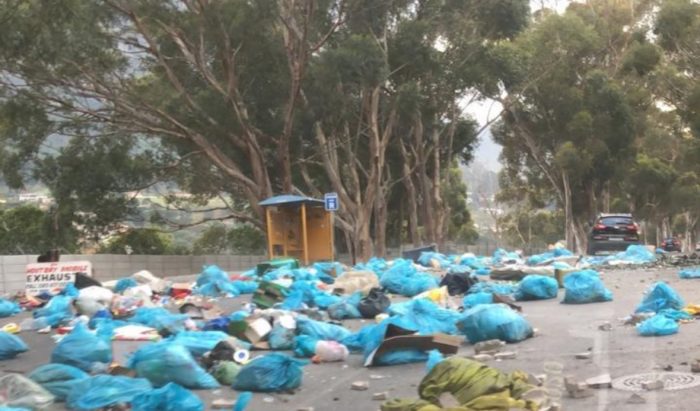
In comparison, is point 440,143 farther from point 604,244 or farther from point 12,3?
point 12,3

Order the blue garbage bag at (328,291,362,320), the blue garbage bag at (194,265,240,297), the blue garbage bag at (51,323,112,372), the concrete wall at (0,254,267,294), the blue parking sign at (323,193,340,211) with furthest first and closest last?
1. the concrete wall at (0,254,267,294)
2. the blue parking sign at (323,193,340,211)
3. the blue garbage bag at (194,265,240,297)
4. the blue garbage bag at (328,291,362,320)
5. the blue garbage bag at (51,323,112,372)

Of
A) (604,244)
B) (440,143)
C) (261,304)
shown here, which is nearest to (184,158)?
(440,143)

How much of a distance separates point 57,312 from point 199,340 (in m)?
3.63

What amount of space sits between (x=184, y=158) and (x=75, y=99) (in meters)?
4.71

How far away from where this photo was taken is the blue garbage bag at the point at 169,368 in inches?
253

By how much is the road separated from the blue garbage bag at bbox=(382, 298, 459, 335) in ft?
1.86

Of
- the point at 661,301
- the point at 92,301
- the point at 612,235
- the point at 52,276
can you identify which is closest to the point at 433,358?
the point at 661,301

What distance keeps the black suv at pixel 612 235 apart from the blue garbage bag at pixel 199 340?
21621 mm

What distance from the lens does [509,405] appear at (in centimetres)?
496

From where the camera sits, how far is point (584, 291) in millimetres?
11008

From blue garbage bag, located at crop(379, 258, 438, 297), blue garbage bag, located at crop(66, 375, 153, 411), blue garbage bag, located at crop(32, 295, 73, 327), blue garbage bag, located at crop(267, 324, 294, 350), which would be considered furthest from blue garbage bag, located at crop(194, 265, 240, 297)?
blue garbage bag, located at crop(66, 375, 153, 411)

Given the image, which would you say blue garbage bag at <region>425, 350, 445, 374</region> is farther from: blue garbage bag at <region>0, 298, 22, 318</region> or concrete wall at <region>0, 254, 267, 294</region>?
concrete wall at <region>0, 254, 267, 294</region>

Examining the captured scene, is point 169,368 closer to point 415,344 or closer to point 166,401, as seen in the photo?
point 166,401

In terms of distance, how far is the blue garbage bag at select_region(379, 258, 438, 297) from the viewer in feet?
42.3
